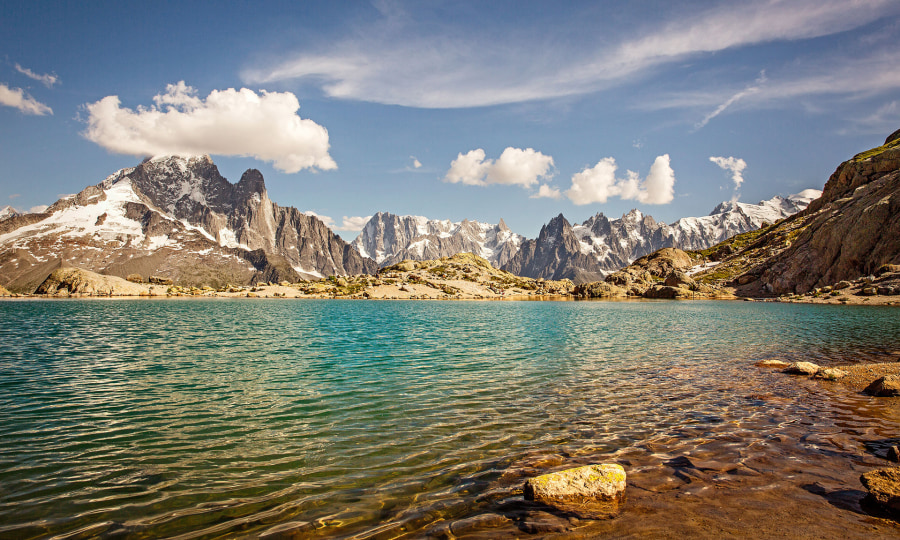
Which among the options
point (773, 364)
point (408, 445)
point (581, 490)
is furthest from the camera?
point (773, 364)

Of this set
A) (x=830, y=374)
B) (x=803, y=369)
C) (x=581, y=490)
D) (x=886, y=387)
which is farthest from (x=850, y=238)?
(x=581, y=490)

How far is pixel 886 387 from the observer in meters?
20.1

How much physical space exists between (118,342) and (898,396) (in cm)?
5729

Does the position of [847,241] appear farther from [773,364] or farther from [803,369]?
[803,369]

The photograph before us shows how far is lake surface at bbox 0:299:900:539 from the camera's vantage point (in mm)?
9734

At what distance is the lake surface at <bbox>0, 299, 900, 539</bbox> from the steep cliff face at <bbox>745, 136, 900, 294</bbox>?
484ft

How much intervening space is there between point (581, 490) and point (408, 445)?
639cm

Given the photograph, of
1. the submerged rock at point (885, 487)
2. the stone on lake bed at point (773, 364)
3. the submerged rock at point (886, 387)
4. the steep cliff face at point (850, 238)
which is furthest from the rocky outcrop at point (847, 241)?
the submerged rock at point (885, 487)

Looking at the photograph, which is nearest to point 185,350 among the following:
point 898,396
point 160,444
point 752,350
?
point 160,444

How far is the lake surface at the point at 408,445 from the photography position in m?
9.73

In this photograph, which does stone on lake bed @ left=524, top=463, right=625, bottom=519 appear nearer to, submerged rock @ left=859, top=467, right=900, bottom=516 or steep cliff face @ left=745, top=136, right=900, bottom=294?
submerged rock @ left=859, top=467, right=900, bottom=516

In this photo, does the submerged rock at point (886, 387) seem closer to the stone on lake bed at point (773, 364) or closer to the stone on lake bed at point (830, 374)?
the stone on lake bed at point (830, 374)

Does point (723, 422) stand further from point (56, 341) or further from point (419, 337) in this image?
point (56, 341)

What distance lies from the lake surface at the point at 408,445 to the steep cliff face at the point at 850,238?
147651 millimetres
